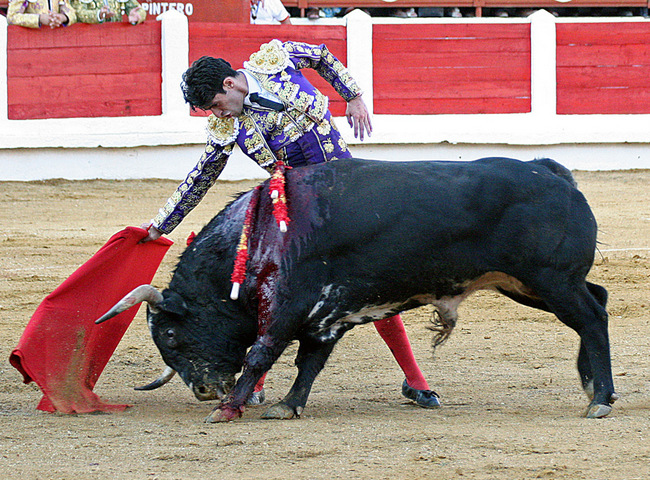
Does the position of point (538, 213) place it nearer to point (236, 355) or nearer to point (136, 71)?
point (236, 355)

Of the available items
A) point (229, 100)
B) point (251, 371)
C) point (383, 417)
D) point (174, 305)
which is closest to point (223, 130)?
point (229, 100)

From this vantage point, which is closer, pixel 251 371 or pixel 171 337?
pixel 251 371

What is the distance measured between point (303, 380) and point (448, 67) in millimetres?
7154

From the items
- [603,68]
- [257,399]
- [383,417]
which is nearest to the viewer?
[383,417]

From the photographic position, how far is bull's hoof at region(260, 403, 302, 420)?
295cm

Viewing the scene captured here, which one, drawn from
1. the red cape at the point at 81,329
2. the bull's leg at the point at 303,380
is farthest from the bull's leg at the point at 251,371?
the red cape at the point at 81,329

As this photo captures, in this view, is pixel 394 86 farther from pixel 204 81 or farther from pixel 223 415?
pixel 223 415

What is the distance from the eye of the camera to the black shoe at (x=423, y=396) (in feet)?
10.4

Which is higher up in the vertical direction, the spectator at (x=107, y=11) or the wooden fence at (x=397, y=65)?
the spectator at (x=107, y=11)

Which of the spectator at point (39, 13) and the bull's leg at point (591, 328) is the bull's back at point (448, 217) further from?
the spectator at point (39, 13)

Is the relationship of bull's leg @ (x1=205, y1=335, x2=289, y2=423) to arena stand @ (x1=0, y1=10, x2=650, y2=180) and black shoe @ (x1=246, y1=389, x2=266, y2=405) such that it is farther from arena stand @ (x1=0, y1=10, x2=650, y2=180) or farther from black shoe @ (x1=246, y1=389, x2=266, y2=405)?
arena stand @ (x1=0, y1=10, x2=650, y2=180)

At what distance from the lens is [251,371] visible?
292 centimetres

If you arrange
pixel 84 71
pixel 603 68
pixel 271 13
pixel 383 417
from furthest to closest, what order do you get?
1. pixel 603 68
2. pixel 271 13
3. pixel 84 71
4. pixel 383 417

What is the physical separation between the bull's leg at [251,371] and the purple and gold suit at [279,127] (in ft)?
2.09
